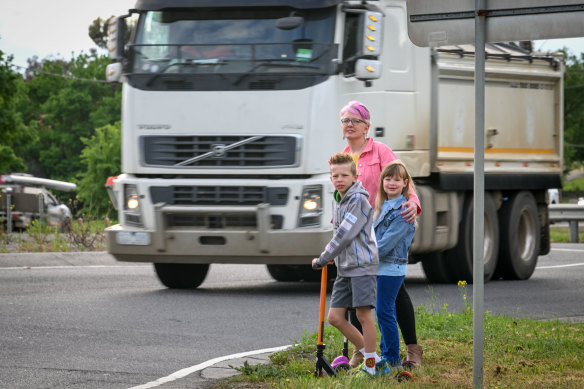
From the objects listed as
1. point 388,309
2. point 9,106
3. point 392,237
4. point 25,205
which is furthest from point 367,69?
point 25,205

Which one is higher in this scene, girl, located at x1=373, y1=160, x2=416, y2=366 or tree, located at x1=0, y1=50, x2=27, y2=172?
tree, located at x1=0, y1=50, x2=27, y2=172

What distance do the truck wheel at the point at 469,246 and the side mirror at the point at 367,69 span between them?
9.67ft

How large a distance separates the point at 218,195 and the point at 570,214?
15423mm

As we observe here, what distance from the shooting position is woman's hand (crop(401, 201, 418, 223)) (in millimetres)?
6633

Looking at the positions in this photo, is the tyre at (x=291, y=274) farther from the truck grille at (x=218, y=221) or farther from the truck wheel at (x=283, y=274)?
the truck grille at (x=218, y=221)

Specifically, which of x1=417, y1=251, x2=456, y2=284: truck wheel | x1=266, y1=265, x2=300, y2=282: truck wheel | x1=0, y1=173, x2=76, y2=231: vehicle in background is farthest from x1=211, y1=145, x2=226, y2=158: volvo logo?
x1=0, y1=173, x2=76, y2=231: vehicle in background

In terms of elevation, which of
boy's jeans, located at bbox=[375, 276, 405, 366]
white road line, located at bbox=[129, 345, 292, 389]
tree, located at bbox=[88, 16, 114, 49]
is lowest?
white road line, located at bbox=[129, 345, 292, 389]

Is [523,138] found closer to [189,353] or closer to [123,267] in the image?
[123,267]

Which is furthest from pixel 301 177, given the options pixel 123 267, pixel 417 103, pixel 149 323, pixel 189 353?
pixel 123 267

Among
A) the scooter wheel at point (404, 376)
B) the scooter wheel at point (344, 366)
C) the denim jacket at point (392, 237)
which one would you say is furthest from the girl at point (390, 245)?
the scooter wheel at point (404, 376)

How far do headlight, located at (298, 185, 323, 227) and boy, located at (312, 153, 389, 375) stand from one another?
538cm

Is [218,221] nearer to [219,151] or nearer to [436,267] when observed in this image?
[219,151]

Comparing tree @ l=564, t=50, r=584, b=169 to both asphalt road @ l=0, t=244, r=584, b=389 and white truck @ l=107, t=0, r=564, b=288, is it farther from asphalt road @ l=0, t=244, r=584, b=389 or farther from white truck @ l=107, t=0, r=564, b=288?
white truck @ l=107, t=0, r=564, b=288

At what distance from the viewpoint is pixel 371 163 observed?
7.02 metres
